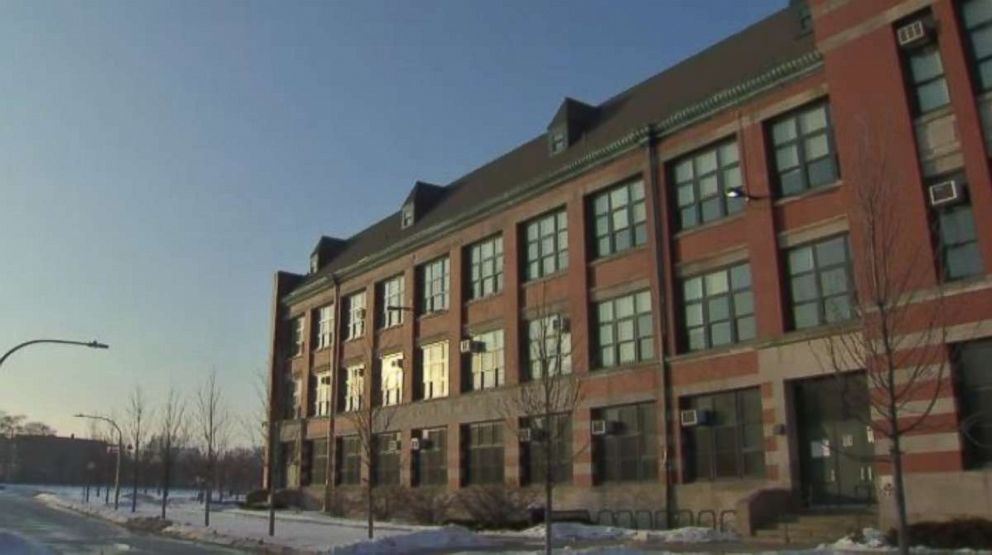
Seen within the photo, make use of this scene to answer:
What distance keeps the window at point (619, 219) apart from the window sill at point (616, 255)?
166 millimetres

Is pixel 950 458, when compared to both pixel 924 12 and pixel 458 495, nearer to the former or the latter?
pixel 924 12

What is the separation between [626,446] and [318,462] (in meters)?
24.7

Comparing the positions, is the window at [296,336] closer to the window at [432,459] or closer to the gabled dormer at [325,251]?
the gabled dormer at [325,251]

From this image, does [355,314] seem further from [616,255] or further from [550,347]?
[616,255]

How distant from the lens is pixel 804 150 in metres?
25.8

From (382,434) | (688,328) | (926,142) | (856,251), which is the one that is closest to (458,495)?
(382,434)

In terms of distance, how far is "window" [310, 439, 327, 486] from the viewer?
49125 mm

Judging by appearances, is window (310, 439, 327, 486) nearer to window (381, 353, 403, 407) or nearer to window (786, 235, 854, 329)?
window (381, 353, 403, 407)

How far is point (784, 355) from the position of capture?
24734 millimetres

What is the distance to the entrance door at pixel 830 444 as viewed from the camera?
900 inches

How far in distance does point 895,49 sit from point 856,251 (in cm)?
512

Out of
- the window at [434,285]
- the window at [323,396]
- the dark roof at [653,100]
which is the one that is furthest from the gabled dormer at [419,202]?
the window at [323,396]

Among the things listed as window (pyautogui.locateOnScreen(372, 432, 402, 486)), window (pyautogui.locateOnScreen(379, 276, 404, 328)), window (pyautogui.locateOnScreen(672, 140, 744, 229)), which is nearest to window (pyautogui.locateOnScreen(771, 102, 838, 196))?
window (pyautogui.locateOnScreen(672, 140, 744, 229))

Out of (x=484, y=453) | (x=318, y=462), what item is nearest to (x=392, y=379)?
(x=484, y=453)
